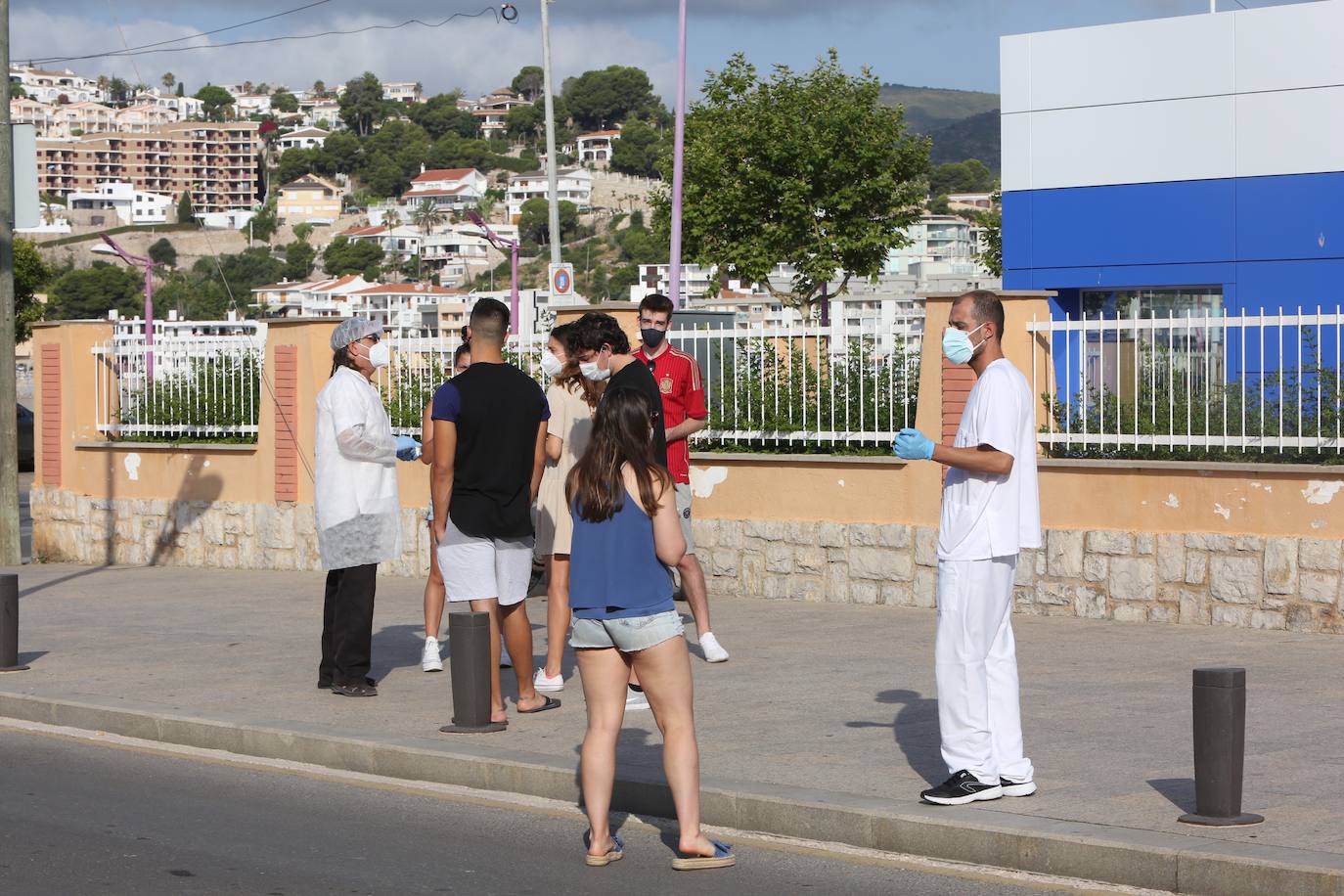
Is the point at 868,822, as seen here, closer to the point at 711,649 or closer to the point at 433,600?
the point at 711,649

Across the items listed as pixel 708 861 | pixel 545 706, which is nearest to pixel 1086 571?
pixel 545 706

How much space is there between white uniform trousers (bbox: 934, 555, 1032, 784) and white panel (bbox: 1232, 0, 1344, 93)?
63.5ft

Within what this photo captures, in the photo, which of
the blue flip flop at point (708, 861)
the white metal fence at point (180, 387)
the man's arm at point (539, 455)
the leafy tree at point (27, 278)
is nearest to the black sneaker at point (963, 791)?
the blue flip flop at point (708, 861)

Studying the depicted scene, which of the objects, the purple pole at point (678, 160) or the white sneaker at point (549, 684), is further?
the purple pole at point (678, 160)

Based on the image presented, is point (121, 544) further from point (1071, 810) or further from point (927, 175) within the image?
point (927, 175)

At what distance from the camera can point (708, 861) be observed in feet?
20.4

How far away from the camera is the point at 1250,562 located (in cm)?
1118

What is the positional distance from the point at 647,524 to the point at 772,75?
44.8 meters

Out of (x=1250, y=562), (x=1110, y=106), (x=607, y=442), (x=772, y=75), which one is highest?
(x=772, y=75)

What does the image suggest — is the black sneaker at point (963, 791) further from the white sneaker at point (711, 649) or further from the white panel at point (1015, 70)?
the white panel at point (1015, 70)

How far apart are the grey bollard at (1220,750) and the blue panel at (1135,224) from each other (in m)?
20.0

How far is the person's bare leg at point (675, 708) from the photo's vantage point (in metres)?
6.07

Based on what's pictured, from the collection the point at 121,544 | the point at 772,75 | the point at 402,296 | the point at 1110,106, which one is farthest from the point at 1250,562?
the point at 402,296

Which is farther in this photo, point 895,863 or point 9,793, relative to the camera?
point 9,793
